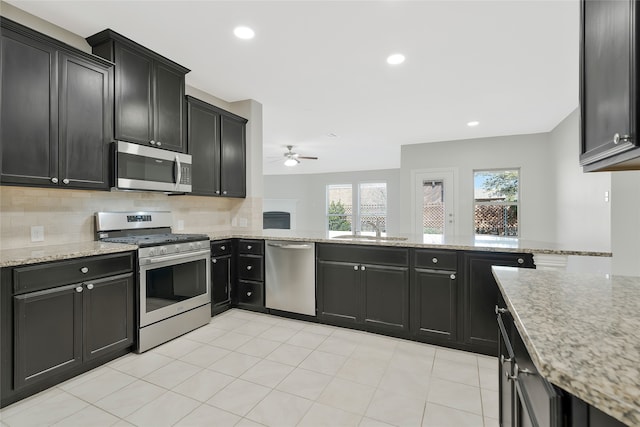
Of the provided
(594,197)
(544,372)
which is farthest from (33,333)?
(594,197)

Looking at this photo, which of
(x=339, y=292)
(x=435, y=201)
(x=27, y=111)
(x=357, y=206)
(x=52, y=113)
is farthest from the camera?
(x=357, y=206)

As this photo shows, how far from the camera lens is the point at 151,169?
2.80 m

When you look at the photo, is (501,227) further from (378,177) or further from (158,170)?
(158,170)

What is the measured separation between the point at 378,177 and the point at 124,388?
822 centimetres

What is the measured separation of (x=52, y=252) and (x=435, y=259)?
2.82 metres

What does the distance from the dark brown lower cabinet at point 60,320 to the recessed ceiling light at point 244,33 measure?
6.45 feet

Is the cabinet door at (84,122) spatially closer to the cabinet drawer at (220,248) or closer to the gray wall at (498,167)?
the cabinet drawer at (220,248)

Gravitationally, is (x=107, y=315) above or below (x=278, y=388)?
above

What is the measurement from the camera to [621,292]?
3.66ft

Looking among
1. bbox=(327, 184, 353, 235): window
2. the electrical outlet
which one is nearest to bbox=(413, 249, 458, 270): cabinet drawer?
the electrical outlet

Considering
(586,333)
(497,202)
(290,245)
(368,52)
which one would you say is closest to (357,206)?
(497,202)

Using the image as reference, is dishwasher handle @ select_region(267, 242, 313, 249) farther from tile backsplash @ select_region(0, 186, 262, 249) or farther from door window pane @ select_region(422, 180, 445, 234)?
door window pane @ select_region(422, 180, 445, 234)

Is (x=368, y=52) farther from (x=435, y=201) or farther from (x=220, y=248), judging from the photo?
(x=435, y=201)

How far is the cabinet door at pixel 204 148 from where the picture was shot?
3383 millimetres
